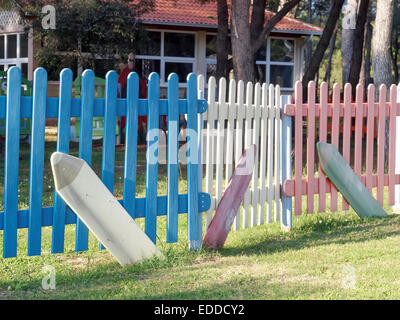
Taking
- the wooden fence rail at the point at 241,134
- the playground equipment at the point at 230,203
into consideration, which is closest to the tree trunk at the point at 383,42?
the wooden fence rail at the point at 241,134

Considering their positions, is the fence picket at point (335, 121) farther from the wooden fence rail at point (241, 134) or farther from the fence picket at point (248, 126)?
the fence picket at point (248, 126)

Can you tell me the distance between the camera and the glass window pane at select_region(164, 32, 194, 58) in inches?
892

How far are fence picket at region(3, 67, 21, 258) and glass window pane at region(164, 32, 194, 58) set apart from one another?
61.5ft

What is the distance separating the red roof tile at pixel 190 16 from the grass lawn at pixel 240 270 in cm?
1643

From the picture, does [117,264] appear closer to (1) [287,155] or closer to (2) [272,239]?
(2) [272,239]

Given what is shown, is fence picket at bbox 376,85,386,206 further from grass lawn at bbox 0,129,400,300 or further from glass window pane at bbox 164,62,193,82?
glass window pane at bbox 164,62,193,82

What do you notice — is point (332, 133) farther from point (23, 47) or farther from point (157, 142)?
point (23, 47)

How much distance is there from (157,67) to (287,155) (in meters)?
17.0

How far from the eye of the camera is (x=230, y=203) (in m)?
5.21

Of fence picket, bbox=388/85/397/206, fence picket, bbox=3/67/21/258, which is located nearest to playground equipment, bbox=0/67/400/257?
fence picket, bbox=3/67/21/258

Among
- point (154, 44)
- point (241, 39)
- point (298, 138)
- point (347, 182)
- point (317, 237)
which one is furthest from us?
point (154, 44)

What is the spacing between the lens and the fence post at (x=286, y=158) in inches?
235

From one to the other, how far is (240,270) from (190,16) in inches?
771

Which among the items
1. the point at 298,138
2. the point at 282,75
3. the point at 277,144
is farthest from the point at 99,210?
the point at 282,75
